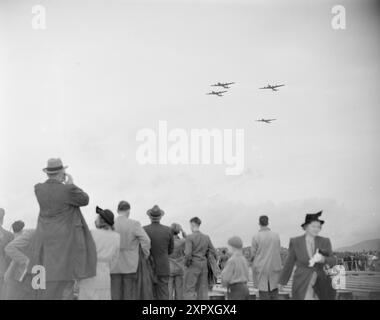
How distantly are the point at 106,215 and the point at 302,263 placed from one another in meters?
2.11

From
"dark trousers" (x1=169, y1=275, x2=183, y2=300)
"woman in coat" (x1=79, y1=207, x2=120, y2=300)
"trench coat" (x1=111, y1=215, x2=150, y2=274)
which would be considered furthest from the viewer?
"dark trousers" (x1=169, y1=275, x2=183, y2=300)

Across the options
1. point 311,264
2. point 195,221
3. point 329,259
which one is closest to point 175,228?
point 195,221

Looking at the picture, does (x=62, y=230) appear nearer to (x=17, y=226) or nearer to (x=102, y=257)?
(x=102, y=257)

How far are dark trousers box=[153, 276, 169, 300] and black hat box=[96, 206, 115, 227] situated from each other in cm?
131

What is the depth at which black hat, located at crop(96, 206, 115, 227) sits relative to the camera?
660 centimetres

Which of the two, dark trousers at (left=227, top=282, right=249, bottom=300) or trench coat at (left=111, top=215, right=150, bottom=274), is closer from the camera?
trench coat at (left=111, top=215, right=150, bottom=274)

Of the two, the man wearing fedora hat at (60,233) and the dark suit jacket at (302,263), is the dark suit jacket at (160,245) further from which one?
the dark suit jacket at (302,263)

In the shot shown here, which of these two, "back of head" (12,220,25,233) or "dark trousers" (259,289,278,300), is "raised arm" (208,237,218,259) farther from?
"back of head" (12,220,25,233)

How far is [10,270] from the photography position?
7047 millimetres

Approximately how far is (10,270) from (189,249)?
91.0 inches

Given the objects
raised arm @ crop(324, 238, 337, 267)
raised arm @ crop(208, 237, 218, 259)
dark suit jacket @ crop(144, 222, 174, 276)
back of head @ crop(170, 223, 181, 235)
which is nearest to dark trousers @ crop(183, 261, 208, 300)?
raised arm @ crop(208, 237, 218, 259)

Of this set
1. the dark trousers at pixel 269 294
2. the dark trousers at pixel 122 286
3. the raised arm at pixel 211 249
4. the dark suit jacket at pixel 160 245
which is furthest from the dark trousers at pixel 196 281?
the dark trousers at pixel 122 286
